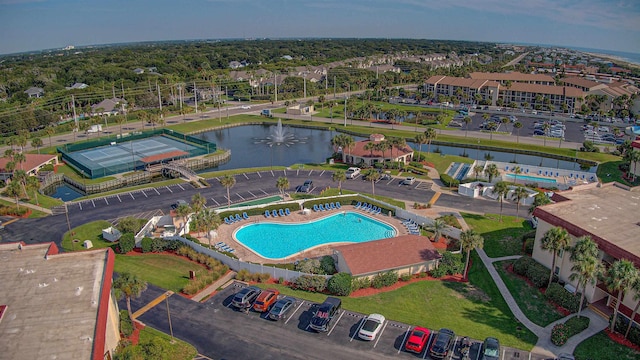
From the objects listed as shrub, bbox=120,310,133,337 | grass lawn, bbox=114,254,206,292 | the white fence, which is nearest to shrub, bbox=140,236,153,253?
grass lawn, bbox=114,254,206,292

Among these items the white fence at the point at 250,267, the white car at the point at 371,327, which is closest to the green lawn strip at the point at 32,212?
the white fence at the point at 250,267

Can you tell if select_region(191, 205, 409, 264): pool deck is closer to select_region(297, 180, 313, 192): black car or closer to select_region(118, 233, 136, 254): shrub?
select_region(118, 233, 136, 254): shrub

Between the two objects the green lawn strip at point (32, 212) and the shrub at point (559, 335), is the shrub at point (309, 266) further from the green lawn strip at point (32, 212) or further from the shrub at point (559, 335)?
the green lawn strip at point (32, 212)

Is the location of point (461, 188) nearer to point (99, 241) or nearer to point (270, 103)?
point (99, 241)

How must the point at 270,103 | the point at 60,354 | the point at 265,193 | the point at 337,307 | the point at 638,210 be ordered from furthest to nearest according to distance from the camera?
the point at 270,103 → the point at 265,193 → the point at 638,210 → the point at 337,307 → the point at 60,354

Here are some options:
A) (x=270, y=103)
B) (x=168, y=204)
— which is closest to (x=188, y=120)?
(x=270, y=103)
